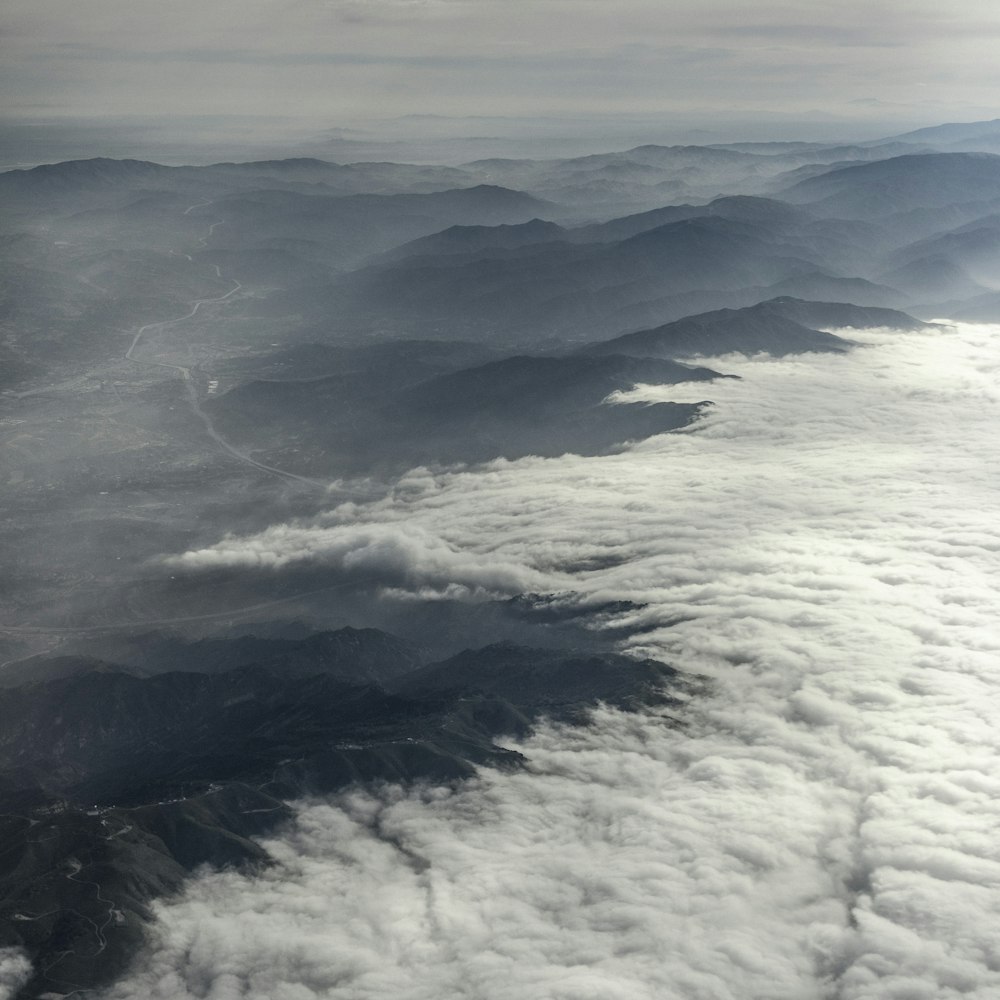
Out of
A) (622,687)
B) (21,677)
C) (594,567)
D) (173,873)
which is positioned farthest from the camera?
(594,567)

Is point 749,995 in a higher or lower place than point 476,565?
lower

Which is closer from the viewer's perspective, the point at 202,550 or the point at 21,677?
the point at 21,677

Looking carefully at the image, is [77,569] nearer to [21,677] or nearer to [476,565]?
[21,677]

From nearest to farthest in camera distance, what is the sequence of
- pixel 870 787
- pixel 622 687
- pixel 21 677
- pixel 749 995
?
pixel 749 995, pixel 870 787, pixel 622 687, pixel 21 677

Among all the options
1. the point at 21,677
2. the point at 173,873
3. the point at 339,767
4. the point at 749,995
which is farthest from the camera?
the point at 21,677

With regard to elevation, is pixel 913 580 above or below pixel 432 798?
above

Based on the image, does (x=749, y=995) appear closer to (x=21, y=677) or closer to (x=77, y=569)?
(x=21, y=677)

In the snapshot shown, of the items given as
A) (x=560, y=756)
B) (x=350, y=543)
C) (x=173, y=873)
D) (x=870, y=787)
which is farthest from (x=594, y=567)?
(x=173, y=873)

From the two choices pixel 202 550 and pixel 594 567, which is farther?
pixel 202 550

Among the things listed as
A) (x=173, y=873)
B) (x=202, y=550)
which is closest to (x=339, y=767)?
(x=173, y=873)
